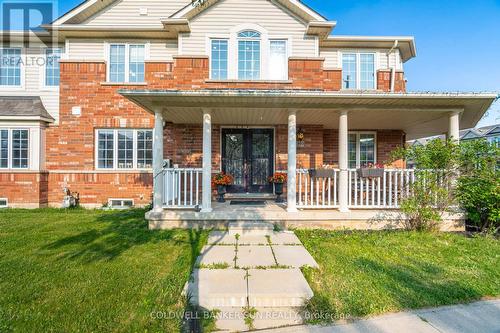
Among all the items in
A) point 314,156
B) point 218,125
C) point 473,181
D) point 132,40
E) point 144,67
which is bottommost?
point 473,181

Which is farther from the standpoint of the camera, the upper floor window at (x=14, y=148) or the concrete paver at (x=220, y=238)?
the upper floor window at (x=14, y=148)

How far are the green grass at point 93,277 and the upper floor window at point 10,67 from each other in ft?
21.9

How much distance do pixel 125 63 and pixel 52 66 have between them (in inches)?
118

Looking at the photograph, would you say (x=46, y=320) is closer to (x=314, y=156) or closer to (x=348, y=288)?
(x=348, y=288)

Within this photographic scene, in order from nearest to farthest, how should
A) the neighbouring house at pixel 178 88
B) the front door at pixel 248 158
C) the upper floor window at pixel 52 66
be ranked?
the neighbouring house at pixel 178 88
the front door at pixel 248 158
the upper floor window at pixel 52 66

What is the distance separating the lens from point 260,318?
270 centimetres

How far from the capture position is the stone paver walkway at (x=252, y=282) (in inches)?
108

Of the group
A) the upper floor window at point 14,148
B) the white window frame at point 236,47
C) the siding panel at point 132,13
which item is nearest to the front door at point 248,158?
the white window frame at point 236,47

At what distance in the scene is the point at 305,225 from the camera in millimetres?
5898

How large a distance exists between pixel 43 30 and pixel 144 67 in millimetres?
4299

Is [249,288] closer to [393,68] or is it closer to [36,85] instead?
[393,68]

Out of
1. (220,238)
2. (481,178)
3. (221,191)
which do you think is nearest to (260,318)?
(220,238)

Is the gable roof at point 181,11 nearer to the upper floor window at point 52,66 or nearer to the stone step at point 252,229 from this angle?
the upper floor window at point 52,66

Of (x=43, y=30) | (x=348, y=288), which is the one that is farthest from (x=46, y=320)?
(x=43, y=30)
